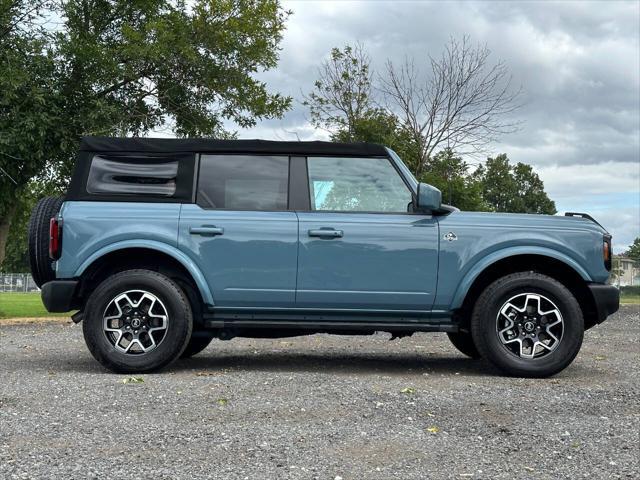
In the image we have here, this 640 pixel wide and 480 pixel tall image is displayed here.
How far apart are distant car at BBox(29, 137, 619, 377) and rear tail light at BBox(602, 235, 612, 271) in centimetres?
2

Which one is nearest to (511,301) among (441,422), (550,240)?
(550,240)

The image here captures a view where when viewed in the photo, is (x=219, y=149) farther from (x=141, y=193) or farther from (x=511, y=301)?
(x=511, y=301)

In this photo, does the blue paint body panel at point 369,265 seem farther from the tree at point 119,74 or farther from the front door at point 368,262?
the tree at point 119,74

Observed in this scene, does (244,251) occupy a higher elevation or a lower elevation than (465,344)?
higher

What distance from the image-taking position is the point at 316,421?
4.84 meters

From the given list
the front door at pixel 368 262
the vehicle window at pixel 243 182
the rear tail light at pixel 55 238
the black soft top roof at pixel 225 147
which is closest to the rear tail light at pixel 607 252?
the front door at pixel 368 262

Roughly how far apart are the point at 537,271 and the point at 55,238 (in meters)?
4.17

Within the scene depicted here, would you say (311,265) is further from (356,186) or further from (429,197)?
(429,197)

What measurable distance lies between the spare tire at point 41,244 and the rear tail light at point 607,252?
474cm

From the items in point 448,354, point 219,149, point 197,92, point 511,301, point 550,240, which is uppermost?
point 197,92

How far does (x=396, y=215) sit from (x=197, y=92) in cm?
1153

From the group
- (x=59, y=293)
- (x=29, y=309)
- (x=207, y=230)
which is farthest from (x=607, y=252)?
(x=29, y=309)

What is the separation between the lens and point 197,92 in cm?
1727

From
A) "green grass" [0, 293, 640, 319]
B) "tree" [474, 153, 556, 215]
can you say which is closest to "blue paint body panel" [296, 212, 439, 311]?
"green grass" [0, 293, 640, 319]
